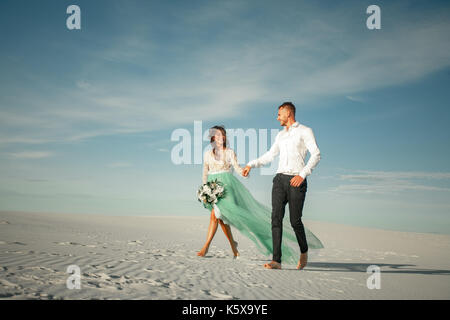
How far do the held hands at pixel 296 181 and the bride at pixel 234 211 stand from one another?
162 centimetres

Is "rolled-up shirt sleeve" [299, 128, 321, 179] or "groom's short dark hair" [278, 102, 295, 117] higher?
Answer: "groom's short dark hair" [278, 102, 295, 117]

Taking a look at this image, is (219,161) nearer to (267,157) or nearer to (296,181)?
(267,157)

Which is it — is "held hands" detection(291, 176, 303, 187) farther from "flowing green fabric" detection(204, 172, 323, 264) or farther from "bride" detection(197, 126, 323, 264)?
"flowing green fabric" detection(204, 172, 323, 264)

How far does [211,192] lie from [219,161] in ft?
2.35

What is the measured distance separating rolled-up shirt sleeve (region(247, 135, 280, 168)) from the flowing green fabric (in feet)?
3.54

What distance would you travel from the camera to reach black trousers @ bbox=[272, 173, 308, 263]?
5789mm

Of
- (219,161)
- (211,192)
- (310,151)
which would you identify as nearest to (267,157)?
(310,151)

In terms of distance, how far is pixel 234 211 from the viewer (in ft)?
23.5

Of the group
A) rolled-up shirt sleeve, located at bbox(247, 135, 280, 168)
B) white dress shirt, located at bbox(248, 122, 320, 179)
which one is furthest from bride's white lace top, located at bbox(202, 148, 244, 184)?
white dress shirt, located at bbox(248, 122, 320, 179)

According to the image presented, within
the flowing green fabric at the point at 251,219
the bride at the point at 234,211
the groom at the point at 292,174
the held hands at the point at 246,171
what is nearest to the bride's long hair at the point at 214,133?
the bride at the point at 234,211

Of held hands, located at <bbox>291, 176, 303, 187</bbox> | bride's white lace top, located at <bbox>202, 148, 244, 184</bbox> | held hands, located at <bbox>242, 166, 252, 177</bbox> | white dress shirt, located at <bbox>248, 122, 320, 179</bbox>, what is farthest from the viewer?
bride's white lace top, located at <bbox>202, 148, 244, 184</bbox>
